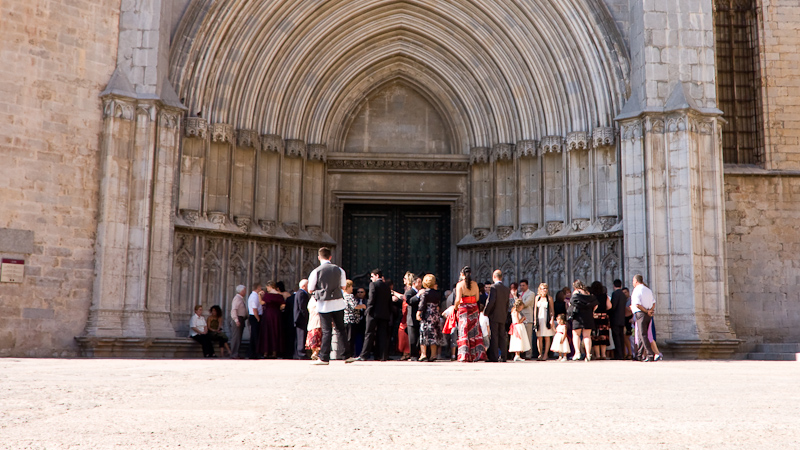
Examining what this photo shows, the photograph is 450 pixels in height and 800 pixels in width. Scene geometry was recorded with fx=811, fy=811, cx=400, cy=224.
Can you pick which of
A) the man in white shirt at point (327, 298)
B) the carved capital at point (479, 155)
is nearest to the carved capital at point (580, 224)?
the carved capital at point (479, 155)

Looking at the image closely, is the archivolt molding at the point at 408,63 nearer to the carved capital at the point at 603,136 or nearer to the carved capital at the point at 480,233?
the carved capital at the point at 603,136

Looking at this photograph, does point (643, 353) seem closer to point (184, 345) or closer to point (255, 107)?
point (184, 345)

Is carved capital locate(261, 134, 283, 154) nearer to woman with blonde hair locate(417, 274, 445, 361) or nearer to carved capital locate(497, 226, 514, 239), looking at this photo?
carved capital locate(497, 226, 514, 239)

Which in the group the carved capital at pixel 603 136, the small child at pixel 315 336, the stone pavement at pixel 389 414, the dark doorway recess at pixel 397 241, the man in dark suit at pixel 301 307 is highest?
the carved capital at pixel 603 136

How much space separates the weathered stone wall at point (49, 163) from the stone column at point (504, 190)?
25.1 feet

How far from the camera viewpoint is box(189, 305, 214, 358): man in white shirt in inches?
528

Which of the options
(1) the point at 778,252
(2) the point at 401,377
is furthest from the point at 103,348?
(1) the point at 778,252

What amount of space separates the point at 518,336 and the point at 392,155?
6044 millimetres

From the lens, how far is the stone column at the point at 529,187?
15.8 meters

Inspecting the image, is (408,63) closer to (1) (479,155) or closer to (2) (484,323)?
(1) (479,155)

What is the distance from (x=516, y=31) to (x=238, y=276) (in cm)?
710

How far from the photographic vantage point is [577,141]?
1509 centimetres

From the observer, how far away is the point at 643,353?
11.9 m

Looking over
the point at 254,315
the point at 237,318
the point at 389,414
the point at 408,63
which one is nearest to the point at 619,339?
the point at 254,315
